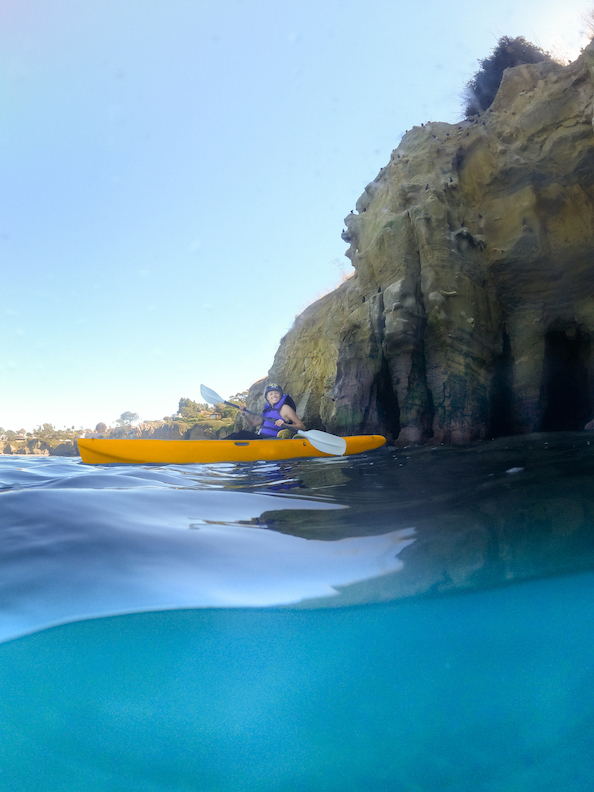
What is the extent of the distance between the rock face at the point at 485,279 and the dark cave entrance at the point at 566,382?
25 mm

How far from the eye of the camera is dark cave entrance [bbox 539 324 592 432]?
358 inches

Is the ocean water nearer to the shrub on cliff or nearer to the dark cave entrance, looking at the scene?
the dark cave entrance

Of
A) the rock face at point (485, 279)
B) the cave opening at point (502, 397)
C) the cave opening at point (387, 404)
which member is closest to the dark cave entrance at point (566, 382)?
the rock face at point (485, 279)

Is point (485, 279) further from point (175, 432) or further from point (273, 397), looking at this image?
point (175, 432)

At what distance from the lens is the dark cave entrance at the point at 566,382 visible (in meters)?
9.10

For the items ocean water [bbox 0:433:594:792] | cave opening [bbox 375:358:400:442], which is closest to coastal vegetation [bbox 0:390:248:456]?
cave opening [bbox 375:358:400:442]

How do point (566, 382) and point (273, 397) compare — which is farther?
point (566, 382)

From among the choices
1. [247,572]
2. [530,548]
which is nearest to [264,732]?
[247,572]

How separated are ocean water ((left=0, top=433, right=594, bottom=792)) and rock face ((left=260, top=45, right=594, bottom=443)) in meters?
7.41

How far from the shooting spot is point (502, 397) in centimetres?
882

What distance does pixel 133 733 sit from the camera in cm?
62

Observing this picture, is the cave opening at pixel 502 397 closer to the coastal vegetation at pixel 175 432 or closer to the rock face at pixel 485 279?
the rock face at pixel 485 279

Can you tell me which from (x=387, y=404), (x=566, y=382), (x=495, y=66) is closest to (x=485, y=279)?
(x=566, y=382)

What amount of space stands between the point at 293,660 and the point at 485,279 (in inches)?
376
